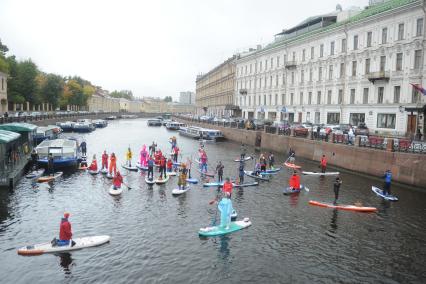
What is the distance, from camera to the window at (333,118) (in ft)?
186

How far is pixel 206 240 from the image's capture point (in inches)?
695

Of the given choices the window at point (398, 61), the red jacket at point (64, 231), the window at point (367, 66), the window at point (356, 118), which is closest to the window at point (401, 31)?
the window at point (398, 61)

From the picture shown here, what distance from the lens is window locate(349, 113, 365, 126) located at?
5162cm

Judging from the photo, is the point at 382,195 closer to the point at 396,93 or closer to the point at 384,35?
the point at 396,93

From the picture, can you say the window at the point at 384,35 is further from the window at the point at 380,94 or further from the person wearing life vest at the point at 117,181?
the person wearing life vest at the point at 117,181

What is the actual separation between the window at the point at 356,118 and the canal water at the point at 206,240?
2500cm

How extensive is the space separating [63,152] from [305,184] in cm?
2137

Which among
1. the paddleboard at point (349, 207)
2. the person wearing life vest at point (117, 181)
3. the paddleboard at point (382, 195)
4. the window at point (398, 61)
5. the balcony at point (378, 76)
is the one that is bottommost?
the paddleboard at point (349, 207)

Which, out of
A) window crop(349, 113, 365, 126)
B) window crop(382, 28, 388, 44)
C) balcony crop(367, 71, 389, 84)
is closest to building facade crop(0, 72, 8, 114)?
window crop(349, 113, 365, 126)

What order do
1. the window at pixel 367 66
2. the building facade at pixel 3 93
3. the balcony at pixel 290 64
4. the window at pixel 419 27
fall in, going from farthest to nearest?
the building facade at pixel 3 93 → the balcony at pixel 290 64 → the window at pixel 367 66 → the window at pixel 419 27

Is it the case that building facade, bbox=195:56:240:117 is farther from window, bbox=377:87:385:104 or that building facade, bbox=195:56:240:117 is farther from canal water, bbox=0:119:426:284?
canal water, bbox=0:119:426:284

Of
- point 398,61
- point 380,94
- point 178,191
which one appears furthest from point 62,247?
point 380,94

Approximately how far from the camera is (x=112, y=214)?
21203 millimetres

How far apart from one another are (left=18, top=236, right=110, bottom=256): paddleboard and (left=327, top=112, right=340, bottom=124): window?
46500 millimetres
